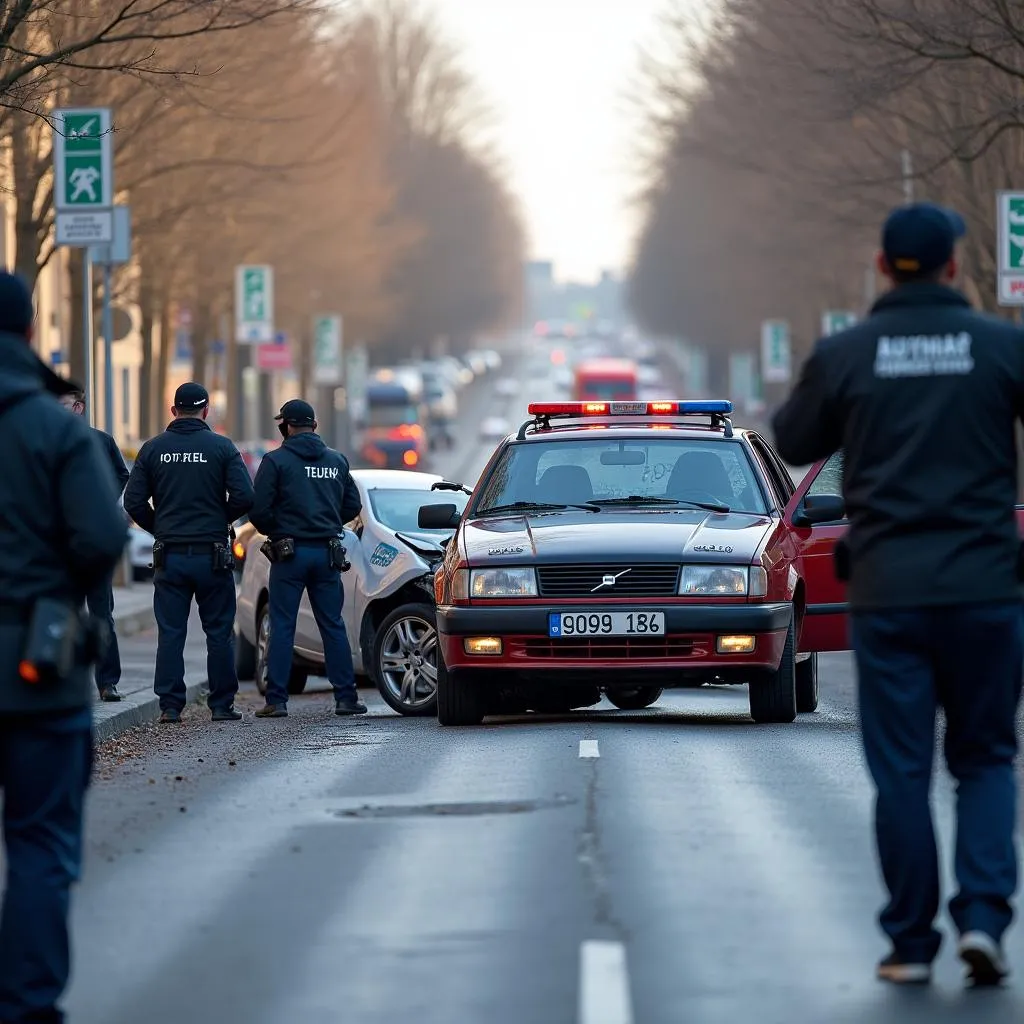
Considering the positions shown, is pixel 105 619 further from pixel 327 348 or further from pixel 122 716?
pixel 327 348

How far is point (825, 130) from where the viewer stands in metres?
48.2

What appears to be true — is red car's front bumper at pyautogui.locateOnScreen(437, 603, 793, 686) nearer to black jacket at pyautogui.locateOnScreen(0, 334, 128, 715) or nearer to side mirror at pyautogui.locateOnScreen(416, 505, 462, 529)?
side mirror at pyautogui.locateOnScreen(416, 505, 462, 529)

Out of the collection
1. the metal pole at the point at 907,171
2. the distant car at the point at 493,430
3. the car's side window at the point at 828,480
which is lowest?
the car's side window at the point at 828,480

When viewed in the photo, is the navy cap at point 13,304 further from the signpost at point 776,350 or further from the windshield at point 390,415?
the windshield at point 390,415

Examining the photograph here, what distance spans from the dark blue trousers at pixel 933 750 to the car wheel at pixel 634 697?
9.32m

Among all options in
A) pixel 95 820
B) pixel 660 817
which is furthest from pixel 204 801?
pixel 660 817

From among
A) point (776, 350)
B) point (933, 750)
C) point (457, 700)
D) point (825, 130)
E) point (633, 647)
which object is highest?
point (825, 130)

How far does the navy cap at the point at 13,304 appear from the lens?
620 cm

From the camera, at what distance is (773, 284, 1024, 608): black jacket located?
651cm

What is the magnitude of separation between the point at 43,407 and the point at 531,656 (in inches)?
283

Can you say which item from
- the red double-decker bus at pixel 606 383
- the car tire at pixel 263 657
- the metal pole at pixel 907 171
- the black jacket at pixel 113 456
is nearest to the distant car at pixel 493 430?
the red double-decker bus at pixel 606 383

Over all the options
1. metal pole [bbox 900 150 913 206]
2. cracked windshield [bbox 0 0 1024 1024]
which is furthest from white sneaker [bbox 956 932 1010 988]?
metal pole [bbox 900 150 913 206]

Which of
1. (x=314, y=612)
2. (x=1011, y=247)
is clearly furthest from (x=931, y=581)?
(x=1011, y=247)

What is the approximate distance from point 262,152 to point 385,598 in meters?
36.8
